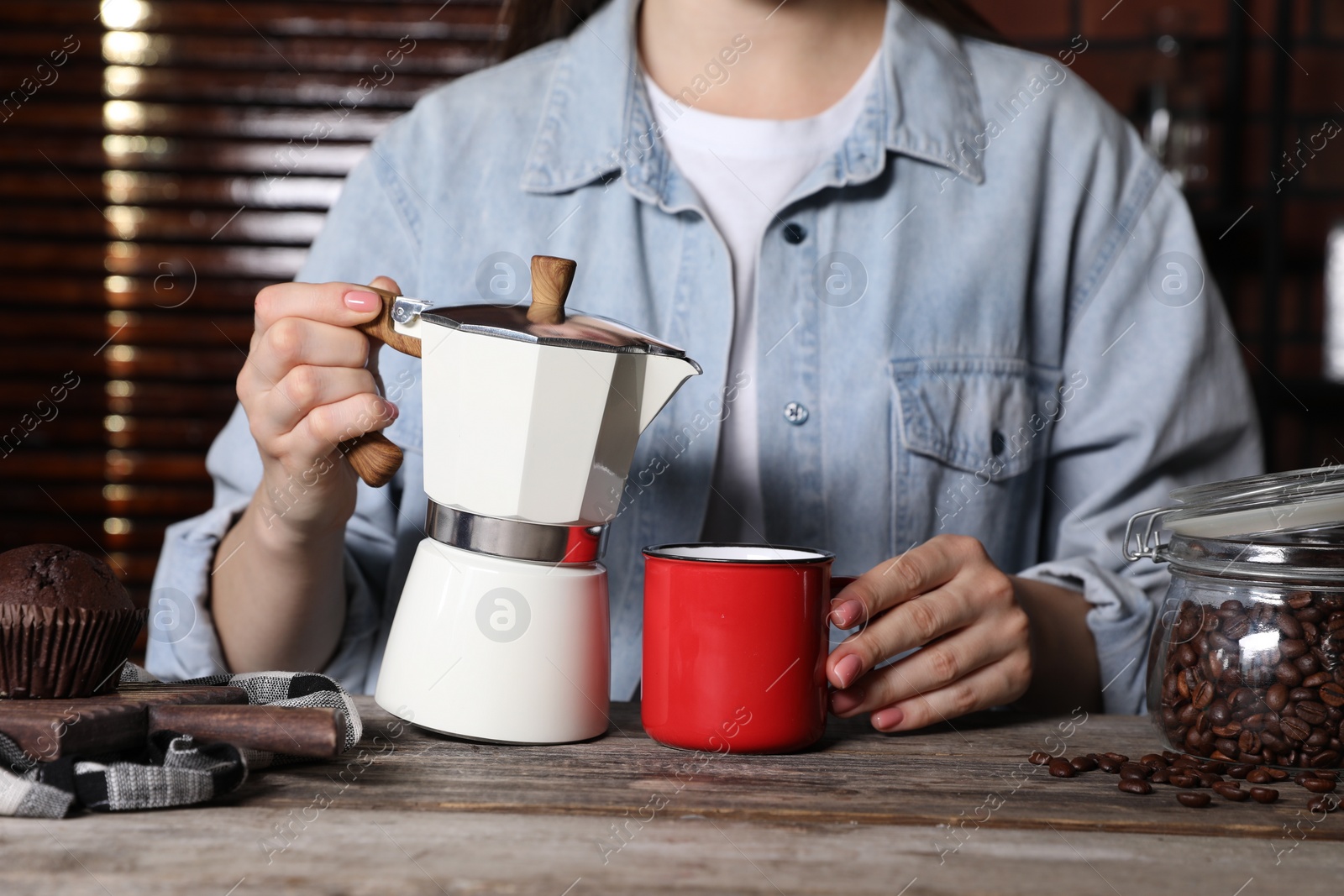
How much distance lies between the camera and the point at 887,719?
68 cm

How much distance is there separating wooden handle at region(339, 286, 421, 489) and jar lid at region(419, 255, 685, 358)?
0.11 feet

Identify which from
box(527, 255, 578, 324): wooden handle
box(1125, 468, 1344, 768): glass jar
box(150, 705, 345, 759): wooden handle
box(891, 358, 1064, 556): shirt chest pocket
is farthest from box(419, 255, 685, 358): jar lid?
box(891, 358, 1064, 556): shirt chest pocket

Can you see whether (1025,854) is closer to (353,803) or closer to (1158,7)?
(353,803)

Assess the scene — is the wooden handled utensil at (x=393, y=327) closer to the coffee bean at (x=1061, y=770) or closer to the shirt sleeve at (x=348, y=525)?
the shirt sleeve at (x=348, y=525)

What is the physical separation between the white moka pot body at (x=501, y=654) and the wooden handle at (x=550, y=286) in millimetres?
142

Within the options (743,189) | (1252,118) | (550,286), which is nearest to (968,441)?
(743,189)

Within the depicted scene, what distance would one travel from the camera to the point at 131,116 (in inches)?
74.3

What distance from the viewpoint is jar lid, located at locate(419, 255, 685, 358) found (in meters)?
0.59

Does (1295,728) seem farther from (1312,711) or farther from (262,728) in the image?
(262,728)

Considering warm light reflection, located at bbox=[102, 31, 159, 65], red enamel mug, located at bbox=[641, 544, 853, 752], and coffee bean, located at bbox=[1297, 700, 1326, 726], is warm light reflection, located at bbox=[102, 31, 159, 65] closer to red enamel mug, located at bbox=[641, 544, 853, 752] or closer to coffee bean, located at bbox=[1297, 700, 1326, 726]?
red enamel mug, located at bbox=[641, 544, 853, 752]

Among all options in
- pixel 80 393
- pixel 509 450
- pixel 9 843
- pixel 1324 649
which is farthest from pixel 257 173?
pixel 1324 649

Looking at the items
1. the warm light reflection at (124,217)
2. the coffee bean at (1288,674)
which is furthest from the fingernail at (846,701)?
the warm light reflection at (124,217)

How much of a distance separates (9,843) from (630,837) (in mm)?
259

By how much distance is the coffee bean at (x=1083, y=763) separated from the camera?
0.61 meters
